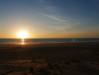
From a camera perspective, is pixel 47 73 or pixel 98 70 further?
pixel 98 70

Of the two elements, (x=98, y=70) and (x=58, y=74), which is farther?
(x=98, y=70)

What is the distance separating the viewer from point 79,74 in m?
10.6

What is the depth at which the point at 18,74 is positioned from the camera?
10.5m

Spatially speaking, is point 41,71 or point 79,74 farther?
point 41,71

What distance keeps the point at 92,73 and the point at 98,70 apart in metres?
0.93

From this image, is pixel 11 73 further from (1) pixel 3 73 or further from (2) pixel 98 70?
(2) pixel 98 70

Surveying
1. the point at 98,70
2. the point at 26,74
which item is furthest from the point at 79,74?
the point at 26,74

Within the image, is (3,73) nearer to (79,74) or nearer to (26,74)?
(26,74)

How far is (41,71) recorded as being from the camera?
11234 mm

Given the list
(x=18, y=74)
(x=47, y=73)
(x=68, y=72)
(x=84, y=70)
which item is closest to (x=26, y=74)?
(x=18, y=74)

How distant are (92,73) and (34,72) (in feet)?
11.9

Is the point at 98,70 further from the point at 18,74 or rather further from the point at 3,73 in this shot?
the point at 3,73

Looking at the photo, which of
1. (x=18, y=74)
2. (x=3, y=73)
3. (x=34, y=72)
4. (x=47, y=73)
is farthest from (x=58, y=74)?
(x=3, y=73)

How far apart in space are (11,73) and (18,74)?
59cm
